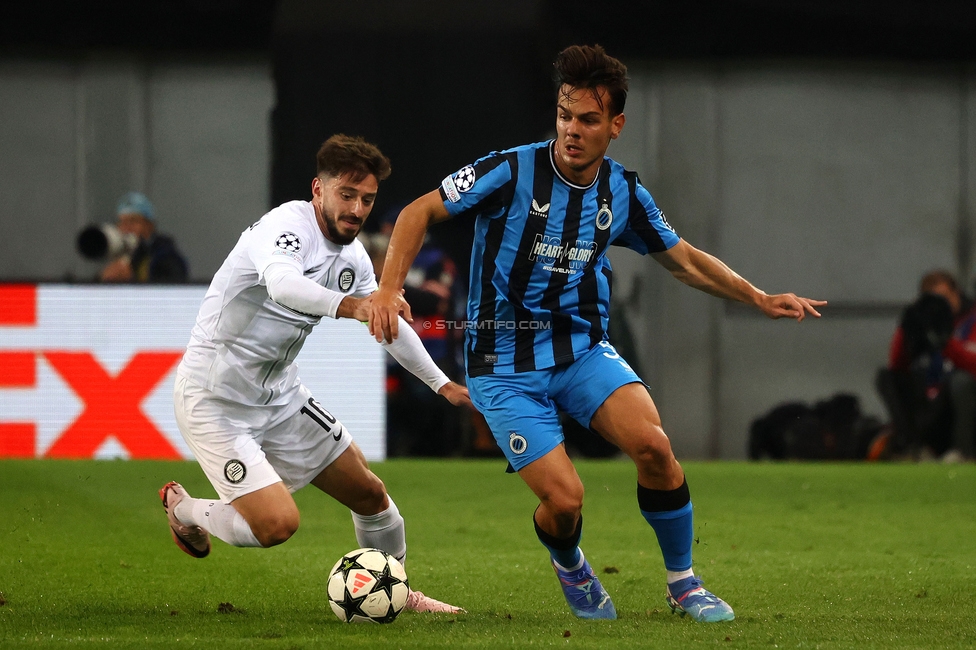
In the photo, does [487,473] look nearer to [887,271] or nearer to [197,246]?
[197,246]

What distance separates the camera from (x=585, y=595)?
4602mm

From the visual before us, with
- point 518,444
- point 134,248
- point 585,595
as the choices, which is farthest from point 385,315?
point 134,248

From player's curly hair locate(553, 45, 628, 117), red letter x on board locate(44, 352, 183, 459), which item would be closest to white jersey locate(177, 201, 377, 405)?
player's curly hair locate(553, 45, 628, 117)

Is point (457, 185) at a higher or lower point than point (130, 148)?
lower

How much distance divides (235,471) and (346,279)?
82cm

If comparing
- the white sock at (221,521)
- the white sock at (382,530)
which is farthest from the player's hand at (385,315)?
the white sock at (382,530)

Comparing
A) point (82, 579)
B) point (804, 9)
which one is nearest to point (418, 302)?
point (804, 9)

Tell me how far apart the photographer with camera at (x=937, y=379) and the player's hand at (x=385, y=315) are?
7.85 metres

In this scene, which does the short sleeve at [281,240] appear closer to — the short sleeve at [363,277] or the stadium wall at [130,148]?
the short sleeve at [363,277]

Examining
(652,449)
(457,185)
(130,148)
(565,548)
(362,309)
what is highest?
(130,148)

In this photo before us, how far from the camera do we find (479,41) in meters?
11.2

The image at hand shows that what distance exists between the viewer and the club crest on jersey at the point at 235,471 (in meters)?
4.64

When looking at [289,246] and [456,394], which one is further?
[456,394]

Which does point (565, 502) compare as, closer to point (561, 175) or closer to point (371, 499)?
point (371, 499)
